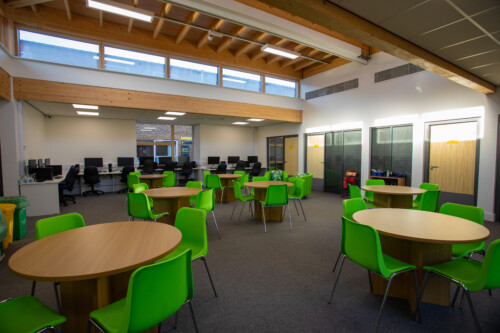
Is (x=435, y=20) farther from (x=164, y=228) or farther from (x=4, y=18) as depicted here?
(x=4, y=18)

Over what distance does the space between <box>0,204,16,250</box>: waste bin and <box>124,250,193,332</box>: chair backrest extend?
142 inches

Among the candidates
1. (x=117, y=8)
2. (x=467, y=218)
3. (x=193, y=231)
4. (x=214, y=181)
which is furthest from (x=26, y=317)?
(x=117, y=8)

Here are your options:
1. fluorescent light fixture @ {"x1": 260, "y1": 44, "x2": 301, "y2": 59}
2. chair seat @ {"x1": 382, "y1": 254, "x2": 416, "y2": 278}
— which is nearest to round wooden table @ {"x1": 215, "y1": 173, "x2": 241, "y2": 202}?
fluorescent light fixture @ {"x1": 260, "y1": 44, "x2": 301, "y2": 59}

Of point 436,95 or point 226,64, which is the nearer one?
point 436,95

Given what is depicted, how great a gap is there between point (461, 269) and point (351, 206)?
1048mm

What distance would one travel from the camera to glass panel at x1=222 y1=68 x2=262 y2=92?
28.0ft

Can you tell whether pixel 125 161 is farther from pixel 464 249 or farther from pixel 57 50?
pixel 464 249

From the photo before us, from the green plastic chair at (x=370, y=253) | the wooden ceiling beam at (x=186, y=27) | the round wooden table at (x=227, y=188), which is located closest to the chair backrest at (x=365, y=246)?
the green plastic chair at (x=370, y=253)

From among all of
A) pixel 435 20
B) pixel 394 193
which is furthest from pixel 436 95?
pixel 435 20

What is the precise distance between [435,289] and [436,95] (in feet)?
18.0

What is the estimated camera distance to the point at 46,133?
8.34 metres

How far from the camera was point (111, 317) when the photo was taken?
1.36 m

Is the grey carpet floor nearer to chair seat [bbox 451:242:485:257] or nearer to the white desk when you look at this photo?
chair seat [bbox 451:242:485:257]

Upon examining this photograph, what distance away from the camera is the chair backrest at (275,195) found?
4.32 m
